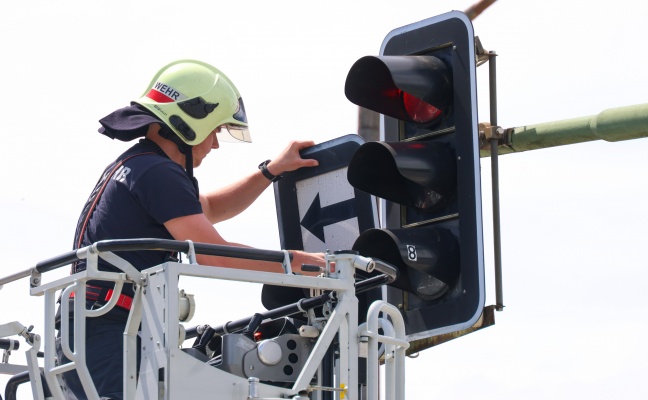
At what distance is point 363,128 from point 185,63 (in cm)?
157

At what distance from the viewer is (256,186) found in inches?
405

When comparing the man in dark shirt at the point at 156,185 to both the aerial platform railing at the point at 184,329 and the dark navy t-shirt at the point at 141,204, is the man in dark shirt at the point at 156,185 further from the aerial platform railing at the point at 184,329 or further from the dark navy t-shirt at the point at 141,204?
the aerial platform railing at the point at 184,329

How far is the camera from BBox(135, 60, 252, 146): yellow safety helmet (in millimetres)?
8953

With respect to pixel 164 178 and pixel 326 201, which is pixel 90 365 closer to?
pixel 164 178

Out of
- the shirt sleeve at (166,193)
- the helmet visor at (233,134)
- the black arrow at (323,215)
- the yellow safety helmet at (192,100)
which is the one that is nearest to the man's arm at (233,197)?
the black arrow at (323,215)

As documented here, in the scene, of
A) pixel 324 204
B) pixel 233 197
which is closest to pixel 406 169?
pixel 324 204

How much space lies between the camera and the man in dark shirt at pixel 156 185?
812 cm

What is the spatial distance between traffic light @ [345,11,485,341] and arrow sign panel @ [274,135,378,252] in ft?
0.93

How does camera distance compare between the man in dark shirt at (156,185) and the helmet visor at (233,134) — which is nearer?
the man in dark shirt at (156,185)

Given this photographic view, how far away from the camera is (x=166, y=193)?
27.1ft

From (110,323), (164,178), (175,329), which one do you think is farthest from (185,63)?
(175,329)

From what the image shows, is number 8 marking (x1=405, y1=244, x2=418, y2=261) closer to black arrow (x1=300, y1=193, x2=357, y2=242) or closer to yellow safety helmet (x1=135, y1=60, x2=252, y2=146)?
black arrow (x1=300, y1=193, x2=357, y2=242)

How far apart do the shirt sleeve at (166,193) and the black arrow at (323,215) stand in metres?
1.63

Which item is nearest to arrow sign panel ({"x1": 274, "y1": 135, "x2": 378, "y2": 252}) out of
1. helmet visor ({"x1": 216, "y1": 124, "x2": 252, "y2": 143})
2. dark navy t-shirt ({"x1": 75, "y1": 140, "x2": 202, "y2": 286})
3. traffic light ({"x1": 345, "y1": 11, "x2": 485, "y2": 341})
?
traffic light ({"x1": 345, "y1": 11, "x2": 485, "y2": 341})
